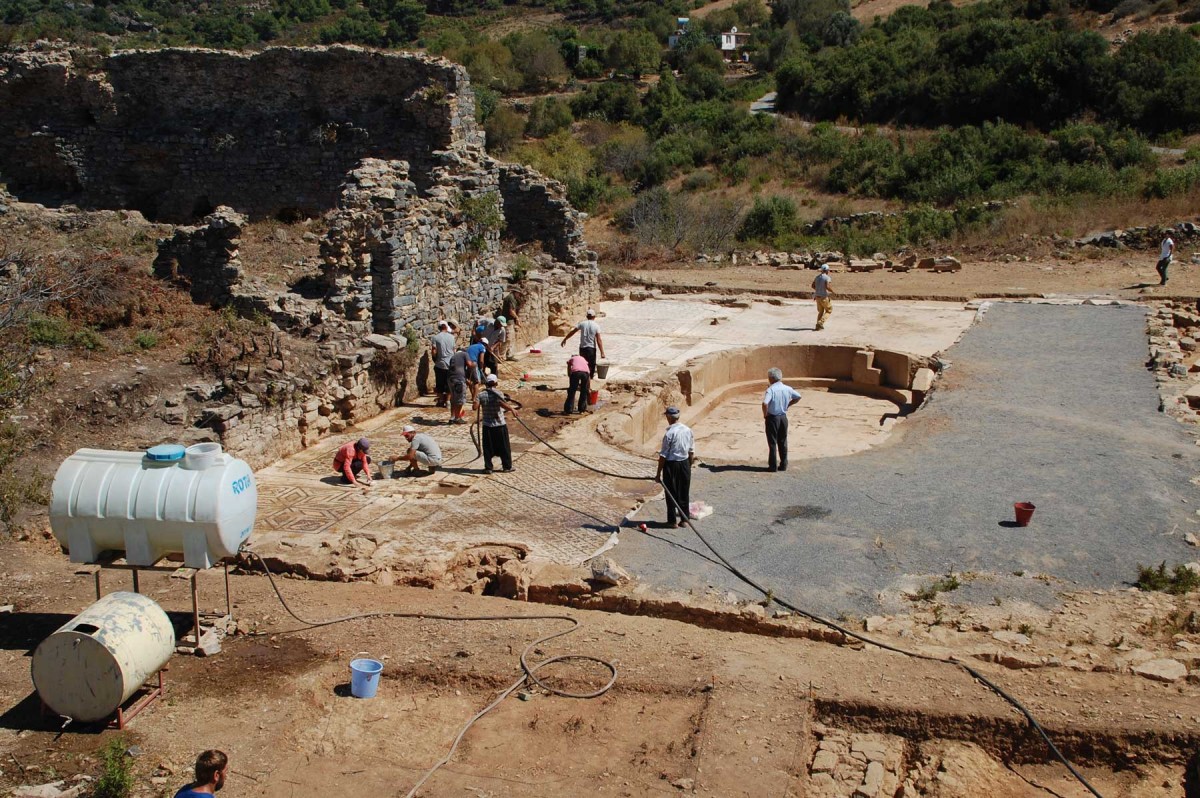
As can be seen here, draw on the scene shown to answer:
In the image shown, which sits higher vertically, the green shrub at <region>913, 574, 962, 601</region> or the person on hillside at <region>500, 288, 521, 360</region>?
the person on hillside at <region>500, 288, 521, 360</region>

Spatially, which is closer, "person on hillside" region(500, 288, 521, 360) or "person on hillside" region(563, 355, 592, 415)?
"person on hillside" region(563, 355, 592, 415)

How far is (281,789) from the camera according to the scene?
658 centimetres

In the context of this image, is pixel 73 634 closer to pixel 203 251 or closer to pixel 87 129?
pixel 203 251

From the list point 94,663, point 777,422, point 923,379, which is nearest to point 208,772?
point 94,663

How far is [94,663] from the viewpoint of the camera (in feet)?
22.4

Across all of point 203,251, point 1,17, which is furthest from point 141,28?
point 203,251

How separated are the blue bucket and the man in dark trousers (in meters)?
4.76

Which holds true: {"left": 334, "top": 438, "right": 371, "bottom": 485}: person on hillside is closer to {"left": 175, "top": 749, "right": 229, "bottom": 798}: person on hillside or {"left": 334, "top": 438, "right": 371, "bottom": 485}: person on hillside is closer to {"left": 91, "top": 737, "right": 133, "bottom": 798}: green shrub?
{"left": 91, "top": 737, "right": 133, "bottom": 798}: green shrub

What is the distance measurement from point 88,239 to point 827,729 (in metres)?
15.9

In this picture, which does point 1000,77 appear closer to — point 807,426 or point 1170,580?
point 807,426

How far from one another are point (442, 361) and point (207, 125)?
10.7 metres

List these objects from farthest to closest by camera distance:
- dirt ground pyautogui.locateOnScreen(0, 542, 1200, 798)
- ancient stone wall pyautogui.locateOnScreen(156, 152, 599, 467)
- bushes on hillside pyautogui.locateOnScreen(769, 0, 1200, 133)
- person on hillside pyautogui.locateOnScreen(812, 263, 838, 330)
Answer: bushes on hillside pyautogui.locateOnScreen(769, 0, 1200, 133) → person on hillside pyautogui.locateOnScreen(812, 263, 838, 330) → ancient stone wall pyautogui.locateOnScreen(156, 152, 599, 467) → dirt ground pyautogui.locateOnScreen(0, 542, 1200, 798)

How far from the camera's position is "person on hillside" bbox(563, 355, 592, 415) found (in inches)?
574

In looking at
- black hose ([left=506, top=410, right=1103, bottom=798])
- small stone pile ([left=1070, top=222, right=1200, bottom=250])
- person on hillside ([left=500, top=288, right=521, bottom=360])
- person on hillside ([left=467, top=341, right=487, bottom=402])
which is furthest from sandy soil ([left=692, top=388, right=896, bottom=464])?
small stone pile ([left=1070, top=222, right=1200, bottom=250])
